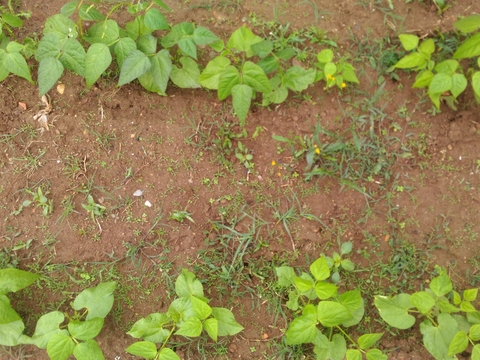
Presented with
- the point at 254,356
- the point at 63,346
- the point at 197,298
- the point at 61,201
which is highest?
the point at 61,201

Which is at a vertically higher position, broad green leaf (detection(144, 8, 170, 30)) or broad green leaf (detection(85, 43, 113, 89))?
broad green leaf (detection(144, 8, 170, 30))

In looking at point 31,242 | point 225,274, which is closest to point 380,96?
point 225,274

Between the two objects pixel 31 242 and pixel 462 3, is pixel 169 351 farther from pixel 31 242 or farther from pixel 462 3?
pixel 462 3

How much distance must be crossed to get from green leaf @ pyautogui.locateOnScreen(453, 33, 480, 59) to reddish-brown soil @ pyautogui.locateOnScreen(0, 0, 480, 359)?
333mm

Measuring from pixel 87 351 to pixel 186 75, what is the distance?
66.3 inches

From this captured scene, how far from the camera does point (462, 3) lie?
300cm

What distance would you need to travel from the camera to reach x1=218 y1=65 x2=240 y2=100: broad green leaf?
8.43 ft

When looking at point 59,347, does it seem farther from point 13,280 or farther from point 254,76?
point 254,76

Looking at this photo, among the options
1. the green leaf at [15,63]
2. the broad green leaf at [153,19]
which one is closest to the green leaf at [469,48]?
the broad green leaf at [153,19]

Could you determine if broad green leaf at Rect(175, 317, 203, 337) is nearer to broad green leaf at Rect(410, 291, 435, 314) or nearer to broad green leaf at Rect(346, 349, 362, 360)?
broad green leaf at Rect(346, 349, 362, 360)

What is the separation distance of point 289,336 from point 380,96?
1619 millimetres

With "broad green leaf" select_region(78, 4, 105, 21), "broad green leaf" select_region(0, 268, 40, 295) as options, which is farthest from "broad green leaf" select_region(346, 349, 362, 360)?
"broad green leaf" select_region(78, 4, 105, 21)

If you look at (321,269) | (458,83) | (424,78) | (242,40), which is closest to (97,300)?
(321,269)

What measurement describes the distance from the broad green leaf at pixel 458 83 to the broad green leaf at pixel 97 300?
2322 millimetres
